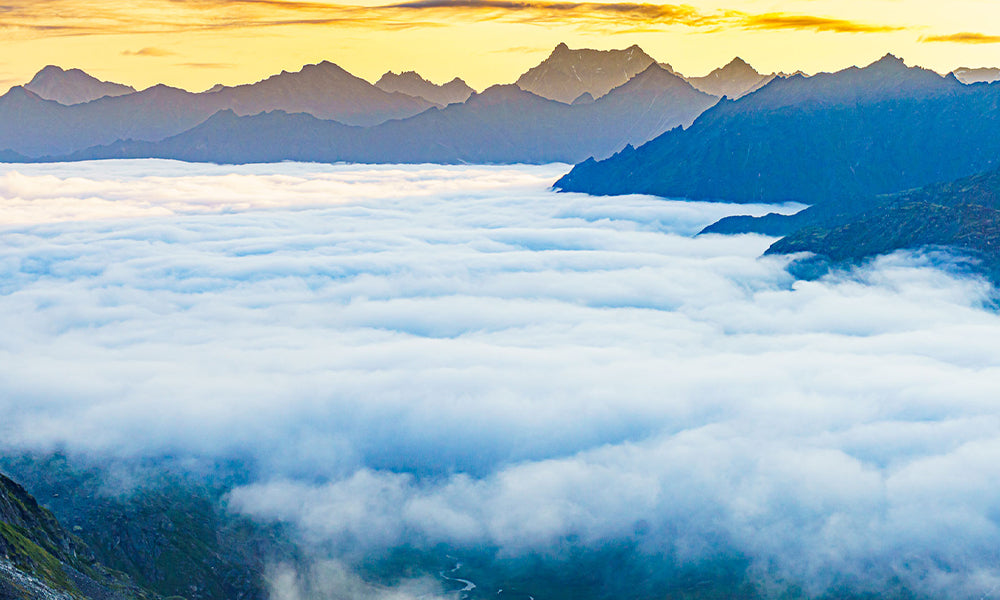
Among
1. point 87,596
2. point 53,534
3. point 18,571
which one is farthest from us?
point 53,534

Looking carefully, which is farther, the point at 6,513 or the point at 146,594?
the point at 146,594

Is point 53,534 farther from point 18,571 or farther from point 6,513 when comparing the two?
point 18,571

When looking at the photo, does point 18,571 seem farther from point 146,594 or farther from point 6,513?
point 146,594

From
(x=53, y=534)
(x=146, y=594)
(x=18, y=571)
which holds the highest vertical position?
(x=18, y=571)

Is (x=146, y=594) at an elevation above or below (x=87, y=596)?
below

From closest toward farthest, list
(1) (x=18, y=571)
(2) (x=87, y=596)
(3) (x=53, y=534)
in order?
(1) (x=18, y=571)
(2) (x=87, y=596)
(3) (x=53, y=534)

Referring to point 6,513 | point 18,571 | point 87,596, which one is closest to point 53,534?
point 6,513
